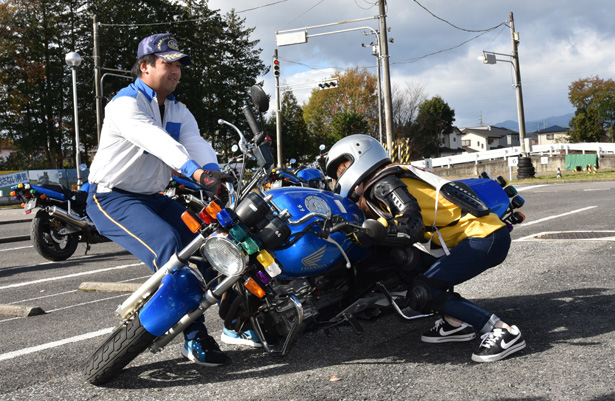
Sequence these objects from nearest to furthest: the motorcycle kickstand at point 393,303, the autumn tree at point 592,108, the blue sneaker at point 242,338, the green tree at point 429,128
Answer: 1. the motorcycle kickstand at point 393,303
2. the blue sneaker at point 242,338
3. the green tree at point 429,128
4. the autumn tree at point 592,108

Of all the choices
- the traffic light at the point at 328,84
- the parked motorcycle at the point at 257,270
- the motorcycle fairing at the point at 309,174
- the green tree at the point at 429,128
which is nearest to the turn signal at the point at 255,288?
the parked motorcycle at the point at 257,270

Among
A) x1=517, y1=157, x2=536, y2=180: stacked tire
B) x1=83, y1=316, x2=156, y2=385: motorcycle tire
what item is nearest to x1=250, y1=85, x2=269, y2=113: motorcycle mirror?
x1=83, y1=316, x2=156, y2=385: motorcycle tire

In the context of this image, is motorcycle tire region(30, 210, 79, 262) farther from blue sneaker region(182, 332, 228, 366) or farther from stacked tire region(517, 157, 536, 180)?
stacked tire region(517, 157, 536, 180)

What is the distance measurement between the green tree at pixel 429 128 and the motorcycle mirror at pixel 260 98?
2272 inches

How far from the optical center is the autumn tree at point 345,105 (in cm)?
6234

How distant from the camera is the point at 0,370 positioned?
Result: 3709 millimetres

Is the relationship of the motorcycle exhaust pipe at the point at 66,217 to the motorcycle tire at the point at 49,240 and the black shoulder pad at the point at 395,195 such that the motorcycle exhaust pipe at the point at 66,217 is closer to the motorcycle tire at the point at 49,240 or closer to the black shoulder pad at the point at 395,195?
the motorcycle tire at the point at 49,240

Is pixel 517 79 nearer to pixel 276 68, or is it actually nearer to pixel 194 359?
pixel 276 68

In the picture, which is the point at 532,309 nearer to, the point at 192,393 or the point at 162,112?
the point at 192,393

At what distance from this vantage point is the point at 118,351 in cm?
326

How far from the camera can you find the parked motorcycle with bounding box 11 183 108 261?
928 centimetres

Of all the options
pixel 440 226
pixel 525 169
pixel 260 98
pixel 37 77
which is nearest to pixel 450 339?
pixel 440 226

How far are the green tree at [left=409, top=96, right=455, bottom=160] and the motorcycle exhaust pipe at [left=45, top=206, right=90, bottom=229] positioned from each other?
52583 mm

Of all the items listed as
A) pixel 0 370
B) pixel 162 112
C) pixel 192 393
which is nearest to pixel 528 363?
pixel 192 393
